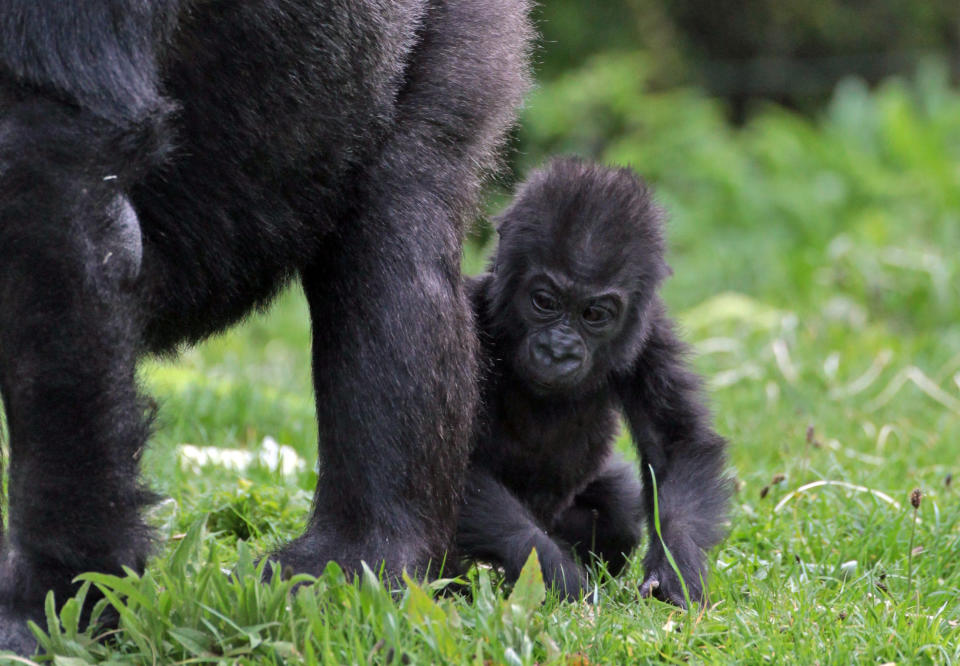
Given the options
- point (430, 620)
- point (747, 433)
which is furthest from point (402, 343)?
point (747, 433)

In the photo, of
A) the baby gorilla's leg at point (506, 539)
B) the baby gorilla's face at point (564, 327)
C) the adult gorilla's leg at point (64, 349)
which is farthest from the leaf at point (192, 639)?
the baby gorilla's face at point (564, 327)

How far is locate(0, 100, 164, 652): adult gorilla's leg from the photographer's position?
2377 millimetres

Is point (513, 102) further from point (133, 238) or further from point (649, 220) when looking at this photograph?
point (133, 238)

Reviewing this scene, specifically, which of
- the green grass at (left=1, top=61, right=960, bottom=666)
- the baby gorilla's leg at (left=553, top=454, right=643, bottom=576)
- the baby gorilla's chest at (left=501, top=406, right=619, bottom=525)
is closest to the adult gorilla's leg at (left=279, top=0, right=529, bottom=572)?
the green grass at (left=1, top=61, right=960, bottom=666)

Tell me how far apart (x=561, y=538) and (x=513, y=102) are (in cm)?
115

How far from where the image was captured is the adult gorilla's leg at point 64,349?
93.6 inches

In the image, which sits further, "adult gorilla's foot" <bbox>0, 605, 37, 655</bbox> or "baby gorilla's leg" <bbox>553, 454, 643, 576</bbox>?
"baby gorilla's leg" <bbox>553, 454, 643, 576</bbox>

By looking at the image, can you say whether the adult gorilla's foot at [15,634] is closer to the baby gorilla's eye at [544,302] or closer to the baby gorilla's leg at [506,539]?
the baby gorilla's leg at [506,539]

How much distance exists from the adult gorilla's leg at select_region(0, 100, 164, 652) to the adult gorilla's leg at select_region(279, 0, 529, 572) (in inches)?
21.4

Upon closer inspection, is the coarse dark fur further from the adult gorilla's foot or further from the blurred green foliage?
the blurred green foliage

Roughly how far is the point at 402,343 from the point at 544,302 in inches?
24.4

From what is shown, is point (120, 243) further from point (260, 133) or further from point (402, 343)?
point (402, 343)

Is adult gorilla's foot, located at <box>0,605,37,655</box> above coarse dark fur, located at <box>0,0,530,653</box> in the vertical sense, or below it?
below

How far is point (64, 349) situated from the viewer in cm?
240
